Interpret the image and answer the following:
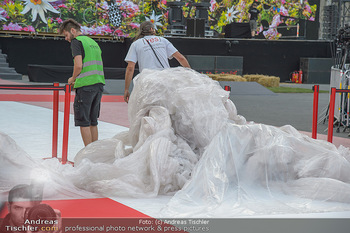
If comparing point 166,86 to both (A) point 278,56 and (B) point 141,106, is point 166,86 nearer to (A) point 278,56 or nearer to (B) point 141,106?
(B) point 141,106

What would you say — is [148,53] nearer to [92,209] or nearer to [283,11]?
[92,209]

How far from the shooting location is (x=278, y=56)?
2514 centimetres

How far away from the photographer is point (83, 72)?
6.32 m

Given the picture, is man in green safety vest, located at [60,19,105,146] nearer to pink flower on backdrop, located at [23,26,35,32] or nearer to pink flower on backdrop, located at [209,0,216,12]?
pink flower on backdrop, located at [23,26,35,32]

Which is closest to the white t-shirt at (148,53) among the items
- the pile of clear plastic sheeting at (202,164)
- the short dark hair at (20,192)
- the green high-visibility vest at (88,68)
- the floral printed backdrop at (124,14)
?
the green high-visibility vest at (88,68)

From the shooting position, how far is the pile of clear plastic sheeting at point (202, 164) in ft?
14.5

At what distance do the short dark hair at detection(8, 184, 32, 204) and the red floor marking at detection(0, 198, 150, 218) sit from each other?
0.15 metres

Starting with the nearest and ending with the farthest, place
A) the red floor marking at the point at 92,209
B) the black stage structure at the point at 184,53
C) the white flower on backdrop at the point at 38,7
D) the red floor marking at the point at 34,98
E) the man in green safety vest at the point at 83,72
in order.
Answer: the red floor marking at the point at 92,209
the man in green safety vest at the point at 83,72
the red floor marking at the point at 34,98
the black stage structure at the point at 184,53
the white flower on backdrop at the point at 38,7

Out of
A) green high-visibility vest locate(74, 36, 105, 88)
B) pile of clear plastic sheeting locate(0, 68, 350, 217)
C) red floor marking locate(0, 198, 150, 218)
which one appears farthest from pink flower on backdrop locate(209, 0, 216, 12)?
red floor marking locate(0, 198, 150, 218)

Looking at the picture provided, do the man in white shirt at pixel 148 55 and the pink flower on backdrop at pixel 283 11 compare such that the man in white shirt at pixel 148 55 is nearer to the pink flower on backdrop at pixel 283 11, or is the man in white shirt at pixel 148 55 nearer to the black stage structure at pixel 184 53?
the black stage structure at pixel 184 53

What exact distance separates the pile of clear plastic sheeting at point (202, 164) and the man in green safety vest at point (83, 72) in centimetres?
97

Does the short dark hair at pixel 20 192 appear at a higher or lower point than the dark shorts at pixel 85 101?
lower

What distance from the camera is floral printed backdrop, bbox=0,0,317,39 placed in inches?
864

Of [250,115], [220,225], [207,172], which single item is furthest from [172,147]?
[250,115]
